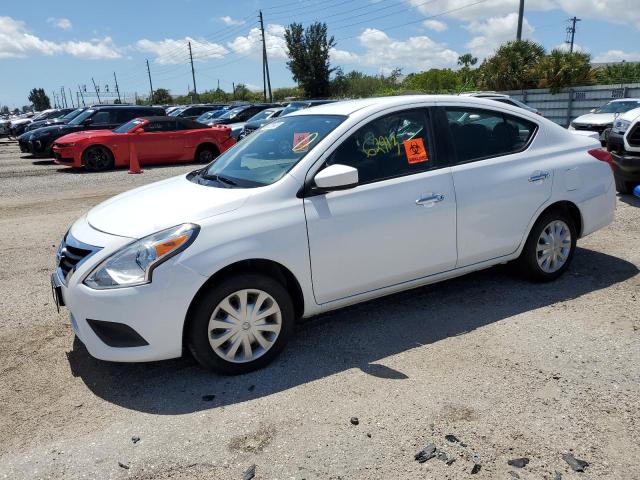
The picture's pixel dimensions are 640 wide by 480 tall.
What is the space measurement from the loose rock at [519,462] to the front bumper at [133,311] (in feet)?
6.37

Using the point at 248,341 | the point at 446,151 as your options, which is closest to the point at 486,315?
the point at 446,151

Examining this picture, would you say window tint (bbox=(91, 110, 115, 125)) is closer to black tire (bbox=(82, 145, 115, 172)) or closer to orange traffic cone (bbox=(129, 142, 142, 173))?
black tire (bbox=(82, 145, 115, 172))

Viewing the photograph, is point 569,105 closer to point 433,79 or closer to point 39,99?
point 433,79

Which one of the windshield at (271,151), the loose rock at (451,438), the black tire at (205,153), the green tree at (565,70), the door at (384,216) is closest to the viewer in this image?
the loose rock at (451,438)

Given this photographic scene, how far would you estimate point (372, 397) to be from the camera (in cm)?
328

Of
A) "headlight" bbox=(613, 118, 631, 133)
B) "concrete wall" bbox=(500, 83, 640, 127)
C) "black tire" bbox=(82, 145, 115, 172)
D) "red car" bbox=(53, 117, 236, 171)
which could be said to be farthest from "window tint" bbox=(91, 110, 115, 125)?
"concrete wall" bbox=(500, 83, 640, 127)

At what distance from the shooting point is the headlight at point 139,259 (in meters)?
3.24

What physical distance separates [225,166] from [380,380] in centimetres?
208

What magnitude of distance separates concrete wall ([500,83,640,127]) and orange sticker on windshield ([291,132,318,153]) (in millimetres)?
21513

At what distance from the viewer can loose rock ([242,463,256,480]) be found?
8.71 feet

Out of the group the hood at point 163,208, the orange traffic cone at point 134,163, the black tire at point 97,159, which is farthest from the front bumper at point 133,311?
the black tire at point 97,159

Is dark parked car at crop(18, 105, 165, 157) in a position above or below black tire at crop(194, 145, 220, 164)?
above

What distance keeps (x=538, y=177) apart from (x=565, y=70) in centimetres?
2318

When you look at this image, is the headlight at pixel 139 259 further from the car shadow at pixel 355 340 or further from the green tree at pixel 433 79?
the green tree at pixel 433 79
